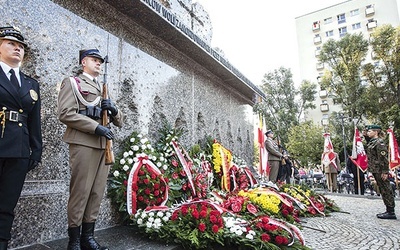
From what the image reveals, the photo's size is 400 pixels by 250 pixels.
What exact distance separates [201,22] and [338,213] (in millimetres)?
5507

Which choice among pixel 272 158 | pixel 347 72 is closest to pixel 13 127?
pixel 272 158

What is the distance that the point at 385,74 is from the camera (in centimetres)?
2586

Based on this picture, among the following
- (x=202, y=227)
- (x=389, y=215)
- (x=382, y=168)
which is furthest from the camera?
(x=382, y=168)

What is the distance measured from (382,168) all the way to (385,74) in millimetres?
25534

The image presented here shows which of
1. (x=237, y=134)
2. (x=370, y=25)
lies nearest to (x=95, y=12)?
(x=237, y=134)

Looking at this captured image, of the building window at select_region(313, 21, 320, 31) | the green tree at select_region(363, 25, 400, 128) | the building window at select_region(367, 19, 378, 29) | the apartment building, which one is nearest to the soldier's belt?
the green tree at select_region(363, 25, 400, 128)

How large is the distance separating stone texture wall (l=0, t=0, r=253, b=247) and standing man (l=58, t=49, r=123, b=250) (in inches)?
20.7

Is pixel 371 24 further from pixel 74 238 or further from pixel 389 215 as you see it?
pixel 74 238

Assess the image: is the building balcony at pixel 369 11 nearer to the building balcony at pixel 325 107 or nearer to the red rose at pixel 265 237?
the building balcony at pixel 325 107

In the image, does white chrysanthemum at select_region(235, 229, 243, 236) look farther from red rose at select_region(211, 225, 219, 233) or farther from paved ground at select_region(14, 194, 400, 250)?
paved ground at select_region(14, 194, 400, 250)

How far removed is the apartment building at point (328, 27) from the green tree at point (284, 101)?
18.7ft

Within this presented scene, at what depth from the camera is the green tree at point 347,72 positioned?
26.3 meters

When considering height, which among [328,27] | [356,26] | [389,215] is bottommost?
[389,215]

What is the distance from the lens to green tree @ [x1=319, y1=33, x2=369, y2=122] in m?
26.3
